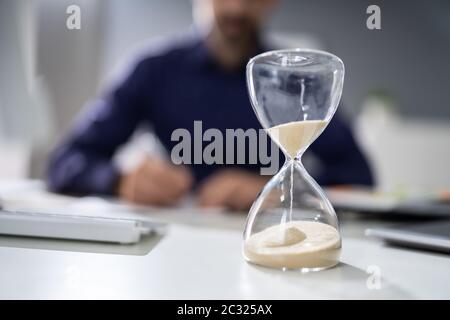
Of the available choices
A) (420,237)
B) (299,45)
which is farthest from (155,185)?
(299,45)

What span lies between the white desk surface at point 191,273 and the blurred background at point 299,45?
1.44 meters

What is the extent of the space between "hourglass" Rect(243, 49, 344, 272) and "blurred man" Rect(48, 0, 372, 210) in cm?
85

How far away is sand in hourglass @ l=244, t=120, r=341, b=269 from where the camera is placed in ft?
1.44

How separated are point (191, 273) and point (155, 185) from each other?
539 millimetres

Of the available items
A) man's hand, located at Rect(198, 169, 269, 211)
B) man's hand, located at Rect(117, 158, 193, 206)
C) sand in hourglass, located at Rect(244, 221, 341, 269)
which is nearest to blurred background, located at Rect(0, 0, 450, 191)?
man's hand, located at Rect(117, 158, 193, 206)

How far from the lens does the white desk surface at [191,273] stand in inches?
15.1

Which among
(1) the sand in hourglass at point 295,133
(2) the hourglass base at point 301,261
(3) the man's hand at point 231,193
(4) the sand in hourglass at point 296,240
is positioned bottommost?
(3) the man's hand at point 231,193

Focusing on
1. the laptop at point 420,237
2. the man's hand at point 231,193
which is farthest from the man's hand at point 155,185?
the laptop at point 420,237

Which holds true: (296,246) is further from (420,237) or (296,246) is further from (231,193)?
(231,193)

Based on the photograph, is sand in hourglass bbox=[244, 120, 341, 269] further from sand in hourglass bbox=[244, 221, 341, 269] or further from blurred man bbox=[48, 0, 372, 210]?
blurred man bbox=[48, 0, 372, 210]

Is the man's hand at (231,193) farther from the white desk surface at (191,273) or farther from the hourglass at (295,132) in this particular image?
Answer: the hourglass at (295,132)

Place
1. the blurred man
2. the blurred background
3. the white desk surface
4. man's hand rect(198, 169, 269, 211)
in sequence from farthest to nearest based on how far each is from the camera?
the blurred background, the blurred man, man's hand rect(198, 169, 269, 211), the white desk surface
